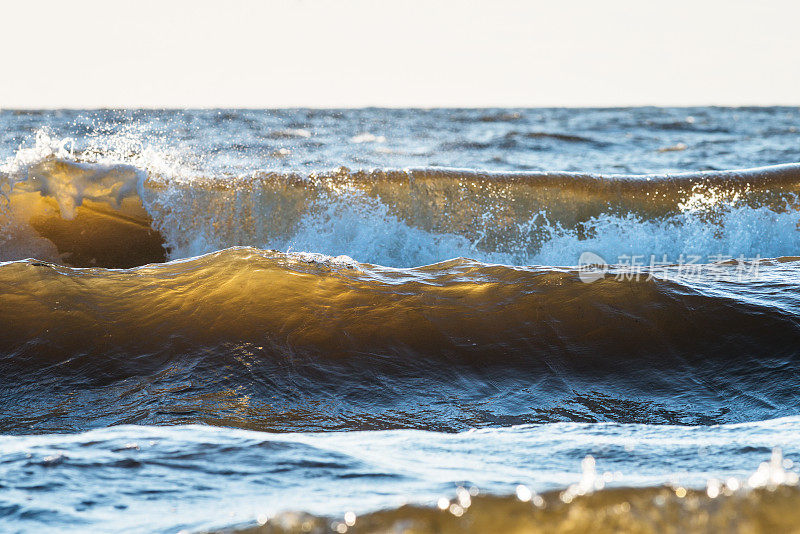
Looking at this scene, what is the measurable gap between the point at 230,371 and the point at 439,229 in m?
3.08

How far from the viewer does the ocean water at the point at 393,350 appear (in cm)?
130

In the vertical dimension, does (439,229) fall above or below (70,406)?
above

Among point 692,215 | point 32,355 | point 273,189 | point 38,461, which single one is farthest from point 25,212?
point 692,215

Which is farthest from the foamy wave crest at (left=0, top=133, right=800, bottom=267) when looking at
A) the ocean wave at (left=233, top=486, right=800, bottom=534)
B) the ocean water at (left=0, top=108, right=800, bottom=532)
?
the ocean wave at (left=233, top=486, right=800, bottom=534)

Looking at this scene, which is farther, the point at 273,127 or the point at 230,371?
the point at 273,127

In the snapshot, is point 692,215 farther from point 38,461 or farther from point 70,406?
point 38,461

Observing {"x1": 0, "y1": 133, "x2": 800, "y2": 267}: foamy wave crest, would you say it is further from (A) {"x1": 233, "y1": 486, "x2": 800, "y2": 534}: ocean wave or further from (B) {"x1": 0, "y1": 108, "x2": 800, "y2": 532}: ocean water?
(A) {"x1": 233, "y1": 486, "x2": 800, "y2": 534}: ocean wave

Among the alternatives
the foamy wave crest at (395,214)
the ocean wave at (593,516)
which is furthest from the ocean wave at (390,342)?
the foamy wave crest at (395,214)

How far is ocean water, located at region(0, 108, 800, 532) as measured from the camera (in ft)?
4.27

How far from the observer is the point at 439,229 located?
5.69 meters

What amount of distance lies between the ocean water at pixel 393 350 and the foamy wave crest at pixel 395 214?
0.06 feet

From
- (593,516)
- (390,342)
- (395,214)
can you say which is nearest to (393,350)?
(390,342)

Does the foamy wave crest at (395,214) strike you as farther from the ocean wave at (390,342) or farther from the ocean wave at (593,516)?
the ocean wave at (593,516)

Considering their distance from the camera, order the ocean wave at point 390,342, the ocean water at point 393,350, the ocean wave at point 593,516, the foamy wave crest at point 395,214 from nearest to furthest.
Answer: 1. the ocean wave at point 593,516
2. the ocean water at point 393,350
3. the ocean wave at point 390,342
4. the foamy wave crest at point 395,214
